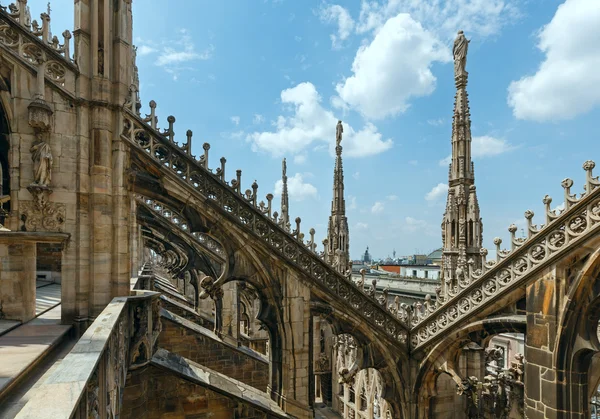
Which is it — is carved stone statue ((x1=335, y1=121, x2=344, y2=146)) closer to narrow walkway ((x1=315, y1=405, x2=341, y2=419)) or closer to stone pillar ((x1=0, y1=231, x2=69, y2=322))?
narrow walkway ((x1=315, y1=405, x2=341, y2=419))

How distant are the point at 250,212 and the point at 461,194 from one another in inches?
326

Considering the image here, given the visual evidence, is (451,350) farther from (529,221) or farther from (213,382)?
(213,382)

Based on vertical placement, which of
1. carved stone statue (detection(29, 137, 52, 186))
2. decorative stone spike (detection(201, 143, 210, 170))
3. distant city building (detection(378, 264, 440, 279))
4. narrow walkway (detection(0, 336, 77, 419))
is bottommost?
distant city building (detection(378, 264, 440, 279))

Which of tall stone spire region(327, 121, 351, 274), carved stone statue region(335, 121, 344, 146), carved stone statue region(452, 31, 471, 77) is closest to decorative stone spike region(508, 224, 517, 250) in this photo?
carved stone statue region(452, 31, 471, 77)

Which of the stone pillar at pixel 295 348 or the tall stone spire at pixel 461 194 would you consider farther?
the tall stone spire at pixel 461 194

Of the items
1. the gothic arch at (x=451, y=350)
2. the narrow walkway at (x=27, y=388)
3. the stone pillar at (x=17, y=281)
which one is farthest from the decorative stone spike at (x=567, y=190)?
the stone pillar at (x=17, y=281)

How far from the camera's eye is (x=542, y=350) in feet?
24.2

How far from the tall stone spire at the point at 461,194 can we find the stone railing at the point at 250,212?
3975 mm

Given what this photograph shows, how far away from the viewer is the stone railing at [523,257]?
676cm

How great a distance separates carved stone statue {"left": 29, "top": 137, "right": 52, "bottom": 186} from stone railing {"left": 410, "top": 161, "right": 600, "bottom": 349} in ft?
31.7

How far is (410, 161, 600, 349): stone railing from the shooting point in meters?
6.76

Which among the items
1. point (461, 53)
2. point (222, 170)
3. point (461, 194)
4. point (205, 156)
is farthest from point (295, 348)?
point (461, 53)

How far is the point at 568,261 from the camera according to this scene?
696cm

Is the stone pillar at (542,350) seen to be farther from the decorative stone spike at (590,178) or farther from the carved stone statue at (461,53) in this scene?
the carved stone statue at (461,53)
